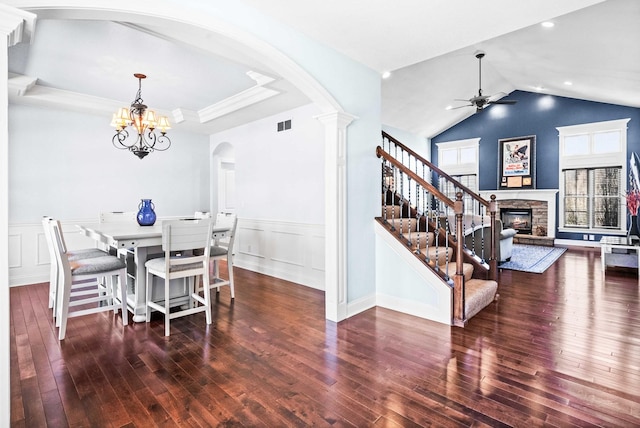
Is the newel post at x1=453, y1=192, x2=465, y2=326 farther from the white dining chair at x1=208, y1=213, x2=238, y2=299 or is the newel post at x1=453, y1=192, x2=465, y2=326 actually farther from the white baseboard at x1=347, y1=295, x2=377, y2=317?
the white dining chair at x1=208, y1=213, x2=238, y2=299

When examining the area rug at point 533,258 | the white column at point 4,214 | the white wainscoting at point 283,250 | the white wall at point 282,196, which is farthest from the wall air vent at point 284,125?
the area rug at point 533,258

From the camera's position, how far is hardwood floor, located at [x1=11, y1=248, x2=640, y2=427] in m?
1.90

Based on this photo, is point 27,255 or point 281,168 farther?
point 281,168

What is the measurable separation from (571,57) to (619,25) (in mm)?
1728

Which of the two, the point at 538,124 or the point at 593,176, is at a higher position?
the point at 538,124

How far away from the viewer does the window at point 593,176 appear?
816 centimetres

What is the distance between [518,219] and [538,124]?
2.69 meters

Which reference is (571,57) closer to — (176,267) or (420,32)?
(420,32)

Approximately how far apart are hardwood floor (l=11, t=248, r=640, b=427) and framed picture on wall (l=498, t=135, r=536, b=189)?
21.4 ft

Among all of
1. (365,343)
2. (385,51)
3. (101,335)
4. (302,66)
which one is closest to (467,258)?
(365,343)

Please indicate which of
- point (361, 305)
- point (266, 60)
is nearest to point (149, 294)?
point (361, 305)

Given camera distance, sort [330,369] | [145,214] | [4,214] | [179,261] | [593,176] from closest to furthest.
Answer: [4,214]
[330,369]
[179,261]
[145,214]
[593,176]

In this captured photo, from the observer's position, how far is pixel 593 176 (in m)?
8.57

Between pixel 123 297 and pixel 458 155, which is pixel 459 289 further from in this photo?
pixel 458 155
